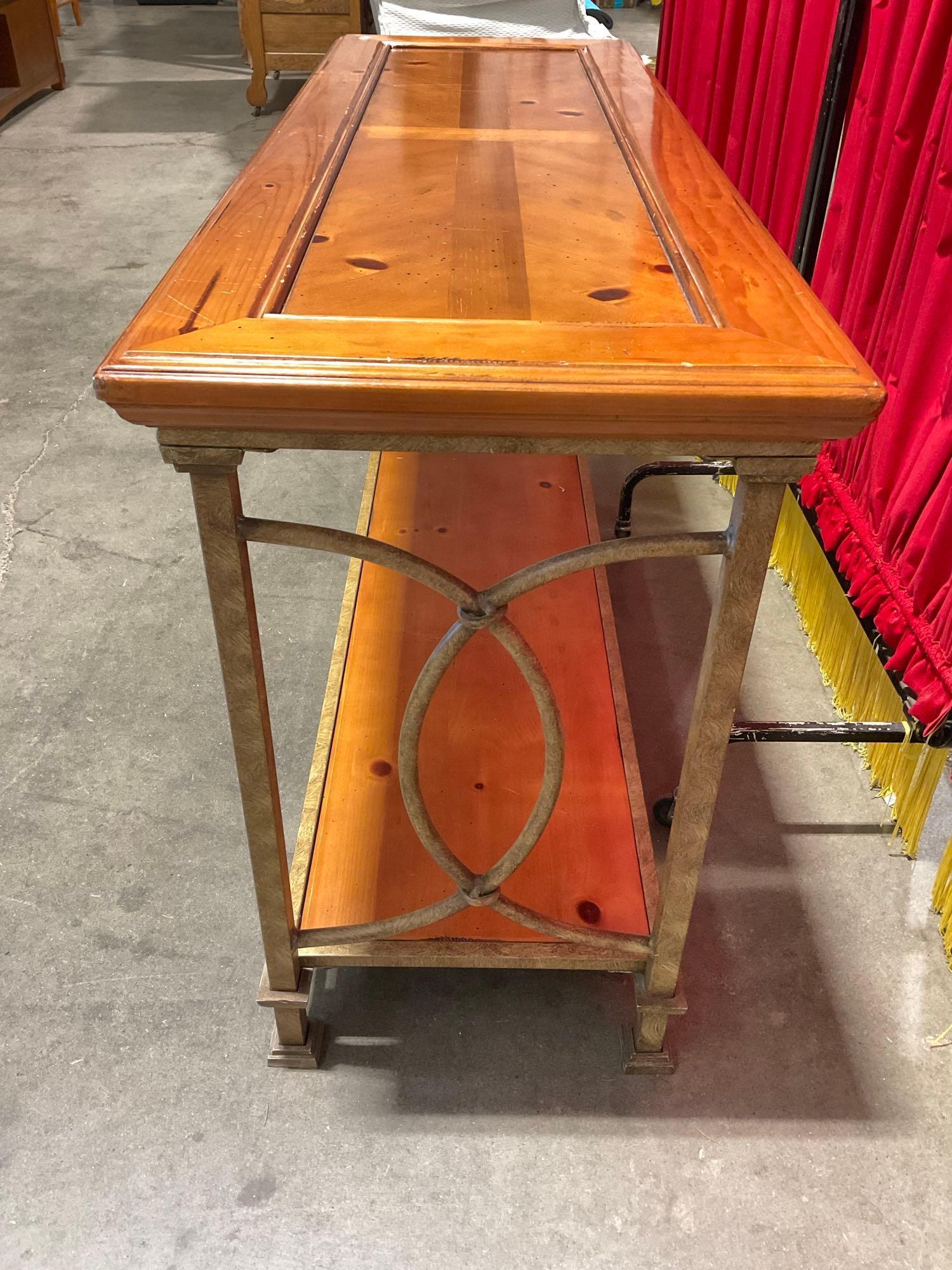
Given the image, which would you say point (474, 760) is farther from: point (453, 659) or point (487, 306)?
point (487, 306)

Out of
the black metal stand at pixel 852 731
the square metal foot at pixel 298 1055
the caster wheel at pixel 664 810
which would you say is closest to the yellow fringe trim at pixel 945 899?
the black metal stand at pixel 852 731

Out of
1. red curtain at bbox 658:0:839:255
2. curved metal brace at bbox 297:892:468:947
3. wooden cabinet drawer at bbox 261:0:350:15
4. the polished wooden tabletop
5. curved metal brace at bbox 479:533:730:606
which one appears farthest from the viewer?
wooden cabinet drawer at bbox 261:0:350:15

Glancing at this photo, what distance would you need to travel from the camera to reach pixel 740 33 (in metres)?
1.75

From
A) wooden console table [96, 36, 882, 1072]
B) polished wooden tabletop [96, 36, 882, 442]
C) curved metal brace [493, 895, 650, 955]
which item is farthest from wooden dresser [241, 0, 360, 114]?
curved metal brace [493, 895, 650, 955]

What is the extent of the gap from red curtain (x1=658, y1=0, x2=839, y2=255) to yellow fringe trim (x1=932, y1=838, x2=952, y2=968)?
Result: 0.93 metres

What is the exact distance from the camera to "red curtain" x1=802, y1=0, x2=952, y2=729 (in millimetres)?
1131

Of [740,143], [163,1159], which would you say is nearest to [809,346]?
[163,1159]

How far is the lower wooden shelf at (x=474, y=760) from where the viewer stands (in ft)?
3.39

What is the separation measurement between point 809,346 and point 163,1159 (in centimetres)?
96

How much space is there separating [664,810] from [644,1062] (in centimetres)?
36

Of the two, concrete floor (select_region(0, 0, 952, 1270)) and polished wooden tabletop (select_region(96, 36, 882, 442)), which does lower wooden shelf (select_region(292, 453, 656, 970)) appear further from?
polished wooden tabletop (select_region(96, 36, 882, 442))

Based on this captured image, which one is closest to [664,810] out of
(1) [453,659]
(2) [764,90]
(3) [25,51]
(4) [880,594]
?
(4) [880,594]

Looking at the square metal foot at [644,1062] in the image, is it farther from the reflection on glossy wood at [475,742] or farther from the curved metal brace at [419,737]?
the curved metal brace at [419,737]

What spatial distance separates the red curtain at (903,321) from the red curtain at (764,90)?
0.49 feet
